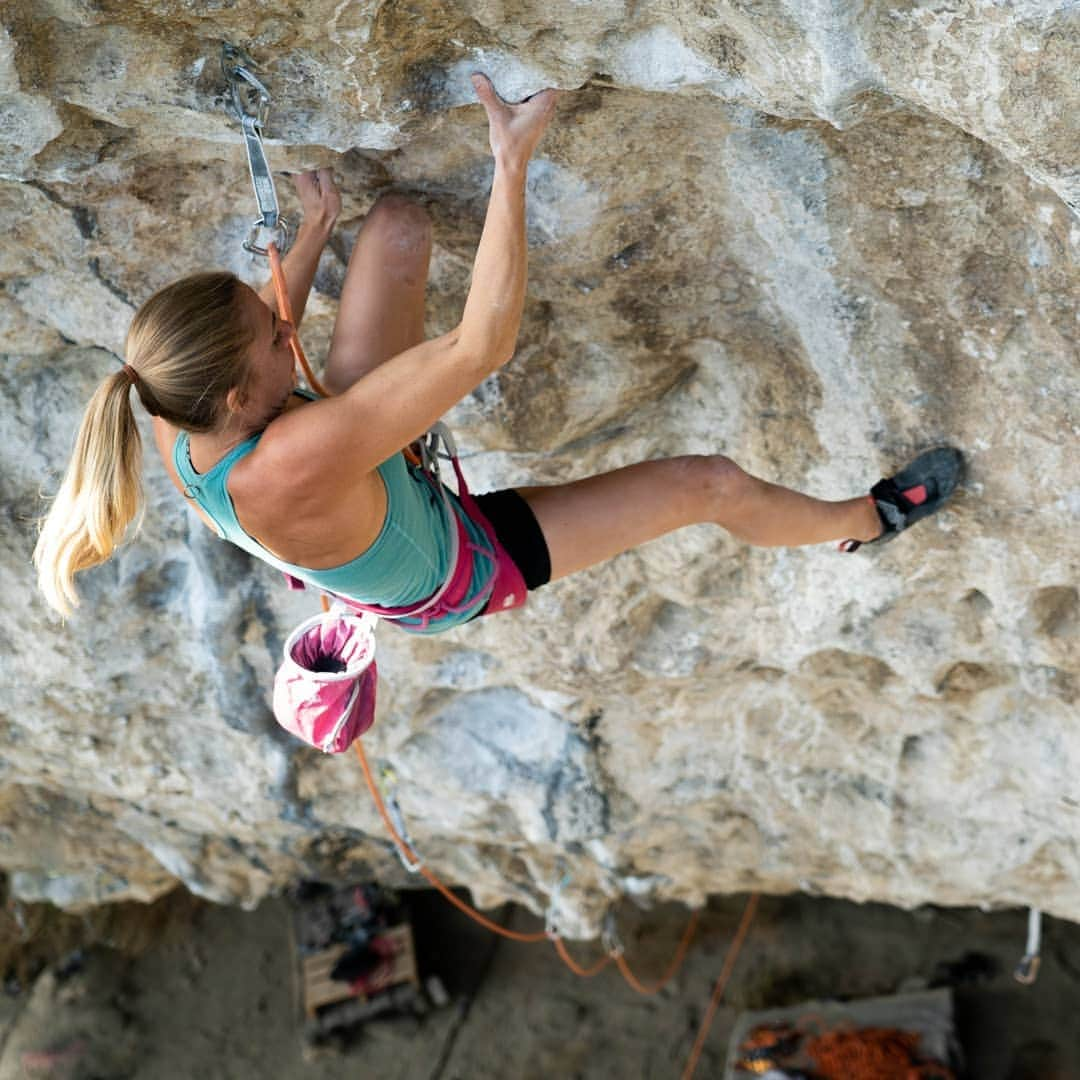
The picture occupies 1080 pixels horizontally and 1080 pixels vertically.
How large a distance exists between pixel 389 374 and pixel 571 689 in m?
1.66

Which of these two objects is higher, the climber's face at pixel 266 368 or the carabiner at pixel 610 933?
the climber's face at pixel 266 368

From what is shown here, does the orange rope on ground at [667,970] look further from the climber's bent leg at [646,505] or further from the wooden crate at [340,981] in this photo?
the climber's bent leg at [646,505]

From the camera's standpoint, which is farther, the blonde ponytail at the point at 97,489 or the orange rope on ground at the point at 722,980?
the orange rope on ground at the point at 722,980

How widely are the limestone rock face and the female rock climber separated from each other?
21 centimetres

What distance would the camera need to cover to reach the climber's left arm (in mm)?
2025

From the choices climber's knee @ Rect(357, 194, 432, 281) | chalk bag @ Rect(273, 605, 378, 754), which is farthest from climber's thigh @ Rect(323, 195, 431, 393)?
chalk bag @ Rect(273, 605, 378, 754)

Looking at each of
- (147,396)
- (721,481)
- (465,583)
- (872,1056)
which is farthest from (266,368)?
(872,1056)

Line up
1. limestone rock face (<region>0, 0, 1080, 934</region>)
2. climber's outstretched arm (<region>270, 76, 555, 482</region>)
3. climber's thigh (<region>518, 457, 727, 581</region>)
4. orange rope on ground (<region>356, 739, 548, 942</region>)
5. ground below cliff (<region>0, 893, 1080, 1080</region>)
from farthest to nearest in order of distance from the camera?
ground below cliff (<region>0, 893, 1080, 1080</region>) → orange rope on ground (<region>356, 739, 548, 942</region>) → climber's thigh (<region>518, 457, 727, 581</region>) → limestone rock face (<region>0, 0, 1080, 934</region>) → climber's outstretched arm (<region>270, 76, 555, 482</region>)

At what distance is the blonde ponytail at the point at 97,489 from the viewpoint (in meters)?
1.65

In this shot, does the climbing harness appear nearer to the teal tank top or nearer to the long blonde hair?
the teal tank top

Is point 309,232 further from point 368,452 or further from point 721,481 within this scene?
point 721,481

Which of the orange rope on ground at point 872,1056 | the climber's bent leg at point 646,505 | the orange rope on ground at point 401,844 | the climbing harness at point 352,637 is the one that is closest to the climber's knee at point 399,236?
the climbing harness at point 352,637

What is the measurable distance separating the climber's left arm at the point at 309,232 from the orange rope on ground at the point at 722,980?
12.6 feet

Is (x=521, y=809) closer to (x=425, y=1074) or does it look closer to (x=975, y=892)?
(x=975, y=892)
